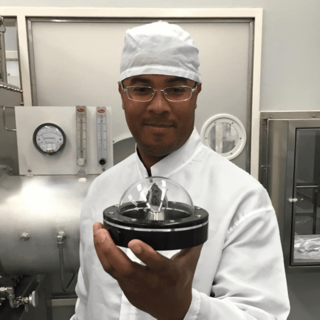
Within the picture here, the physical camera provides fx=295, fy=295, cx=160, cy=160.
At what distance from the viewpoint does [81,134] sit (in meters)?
1.65

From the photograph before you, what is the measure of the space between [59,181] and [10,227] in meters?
0.32

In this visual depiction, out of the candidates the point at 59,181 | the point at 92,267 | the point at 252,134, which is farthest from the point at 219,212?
the point at 252,134

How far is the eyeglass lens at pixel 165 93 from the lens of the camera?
806 millimetres

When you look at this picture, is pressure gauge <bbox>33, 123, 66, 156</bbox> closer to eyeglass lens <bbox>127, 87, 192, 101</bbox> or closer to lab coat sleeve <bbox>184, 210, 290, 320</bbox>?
eyeglass lens <bbox>127, 87, 192, 101</bbox>

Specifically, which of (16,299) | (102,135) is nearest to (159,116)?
(102,135)

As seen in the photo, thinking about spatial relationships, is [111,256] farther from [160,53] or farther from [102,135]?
[102,135]

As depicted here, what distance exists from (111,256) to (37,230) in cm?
111

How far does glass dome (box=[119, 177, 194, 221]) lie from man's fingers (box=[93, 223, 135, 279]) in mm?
70

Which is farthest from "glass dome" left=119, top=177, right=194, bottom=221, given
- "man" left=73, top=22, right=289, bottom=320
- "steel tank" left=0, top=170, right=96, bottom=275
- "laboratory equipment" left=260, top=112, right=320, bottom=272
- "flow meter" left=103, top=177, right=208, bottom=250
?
"laboratory equipment" left=260, top=112, right=320, bottom=272

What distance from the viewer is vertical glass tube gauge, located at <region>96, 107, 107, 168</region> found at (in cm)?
165

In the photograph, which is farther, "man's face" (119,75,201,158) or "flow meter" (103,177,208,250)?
"man's face" (119,75,201,158)

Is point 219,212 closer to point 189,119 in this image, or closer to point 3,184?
point 189,119

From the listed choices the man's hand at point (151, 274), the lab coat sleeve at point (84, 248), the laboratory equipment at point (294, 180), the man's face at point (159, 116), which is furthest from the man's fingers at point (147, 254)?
the laboratory equipment at point (294, 180)

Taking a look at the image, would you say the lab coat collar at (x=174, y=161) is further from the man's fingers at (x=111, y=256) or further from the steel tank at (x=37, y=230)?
the steel tank at (x=37, y=230)
